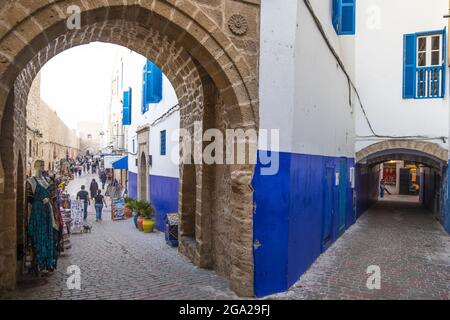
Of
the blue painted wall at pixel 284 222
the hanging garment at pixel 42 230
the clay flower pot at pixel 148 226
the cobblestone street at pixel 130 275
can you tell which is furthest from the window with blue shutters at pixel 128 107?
the blue painted wall at pixel 284 222

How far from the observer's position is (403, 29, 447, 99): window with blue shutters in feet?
38.2

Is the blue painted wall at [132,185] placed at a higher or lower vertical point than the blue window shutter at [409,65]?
lower

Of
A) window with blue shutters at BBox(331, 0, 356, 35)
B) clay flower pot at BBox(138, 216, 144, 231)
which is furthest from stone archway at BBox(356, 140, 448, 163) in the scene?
clay flower pot at BBox(138, 216, 144, 231)

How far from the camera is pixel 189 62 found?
6785 millimetres

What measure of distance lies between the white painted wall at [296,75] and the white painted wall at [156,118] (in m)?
3.68

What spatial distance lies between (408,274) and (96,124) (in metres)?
71.2

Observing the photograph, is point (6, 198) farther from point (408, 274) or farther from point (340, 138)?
point (340, 138)

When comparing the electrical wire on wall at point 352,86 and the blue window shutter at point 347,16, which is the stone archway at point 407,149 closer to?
the electrical wire on wall at point 352,86

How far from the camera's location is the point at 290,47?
5520mm

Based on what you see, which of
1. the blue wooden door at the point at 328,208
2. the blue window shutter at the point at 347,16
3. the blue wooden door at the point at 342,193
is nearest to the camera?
the blue wooden door at the point at 328,208

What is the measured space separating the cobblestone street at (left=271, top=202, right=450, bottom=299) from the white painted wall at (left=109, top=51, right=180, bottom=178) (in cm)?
447

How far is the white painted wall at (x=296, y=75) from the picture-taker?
211 inches

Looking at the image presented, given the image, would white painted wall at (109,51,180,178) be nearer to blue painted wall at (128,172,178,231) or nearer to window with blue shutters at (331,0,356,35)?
blue painted wall at (128,172,178,231)

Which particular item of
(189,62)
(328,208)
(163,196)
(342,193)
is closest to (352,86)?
(342,193)
